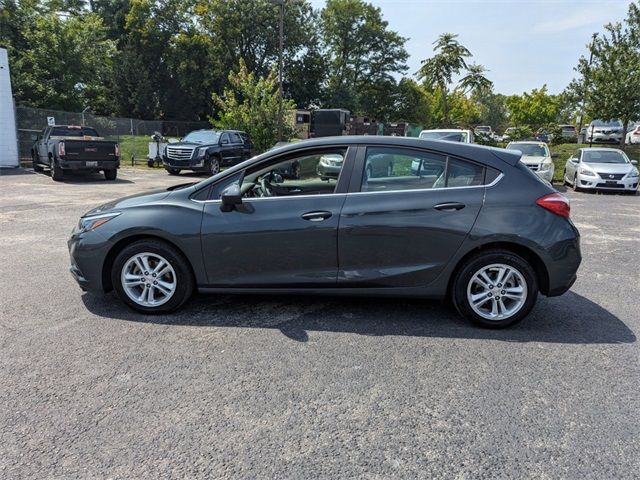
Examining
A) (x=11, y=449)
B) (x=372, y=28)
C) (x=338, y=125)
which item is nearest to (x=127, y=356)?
(x=11, y=449)

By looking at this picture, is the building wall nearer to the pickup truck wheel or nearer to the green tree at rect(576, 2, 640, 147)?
the pickup truck wheel

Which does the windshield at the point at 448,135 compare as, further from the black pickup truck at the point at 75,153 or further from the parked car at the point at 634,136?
the parked car at the point at 634,136

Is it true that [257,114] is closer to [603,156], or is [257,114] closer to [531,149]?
[531,149]

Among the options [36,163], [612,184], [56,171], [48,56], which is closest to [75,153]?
[56,171]

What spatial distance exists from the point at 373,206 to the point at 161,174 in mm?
16778

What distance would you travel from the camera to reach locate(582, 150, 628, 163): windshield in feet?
53.6

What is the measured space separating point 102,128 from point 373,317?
2479 cm

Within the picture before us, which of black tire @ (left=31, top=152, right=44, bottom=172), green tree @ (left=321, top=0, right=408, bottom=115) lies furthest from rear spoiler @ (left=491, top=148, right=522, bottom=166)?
green tree @ (left=321, top=0, right=408, bottom=115)

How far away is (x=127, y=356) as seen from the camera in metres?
3.59

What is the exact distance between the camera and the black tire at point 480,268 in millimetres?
4105

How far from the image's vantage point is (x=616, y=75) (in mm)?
23125

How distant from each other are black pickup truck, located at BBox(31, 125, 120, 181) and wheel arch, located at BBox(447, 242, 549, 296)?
573 inches

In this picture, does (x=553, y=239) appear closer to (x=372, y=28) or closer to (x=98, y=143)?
(x=98, y=143)

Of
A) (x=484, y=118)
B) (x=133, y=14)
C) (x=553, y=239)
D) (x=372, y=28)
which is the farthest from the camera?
(x=484, y=118)
